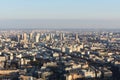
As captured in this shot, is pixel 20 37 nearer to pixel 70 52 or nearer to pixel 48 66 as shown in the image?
pixel 70 52

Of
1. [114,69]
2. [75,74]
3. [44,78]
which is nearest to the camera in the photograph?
[44,78]

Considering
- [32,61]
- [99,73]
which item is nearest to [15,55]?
[32,61]

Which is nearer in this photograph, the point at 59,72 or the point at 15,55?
the point at 59,72

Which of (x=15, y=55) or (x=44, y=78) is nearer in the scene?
(x=44, y=78)

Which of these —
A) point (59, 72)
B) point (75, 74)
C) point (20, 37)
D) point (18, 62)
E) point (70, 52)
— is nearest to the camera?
point (75, 74)

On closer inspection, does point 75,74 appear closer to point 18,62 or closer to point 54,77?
point 54,77

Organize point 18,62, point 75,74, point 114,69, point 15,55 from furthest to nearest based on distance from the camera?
point 15,55 < point 18,62 < point 114,69 < point 75,74

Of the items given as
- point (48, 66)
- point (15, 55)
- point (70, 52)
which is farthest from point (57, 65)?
point (70, 52)

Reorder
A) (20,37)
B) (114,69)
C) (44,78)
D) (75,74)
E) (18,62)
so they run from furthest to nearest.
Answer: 1. (20,37)
2. (18,62)
3. (114,69)
4. (75,74)
5. (44,78)

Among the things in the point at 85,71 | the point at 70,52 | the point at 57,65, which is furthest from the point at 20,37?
the point at 85,71
